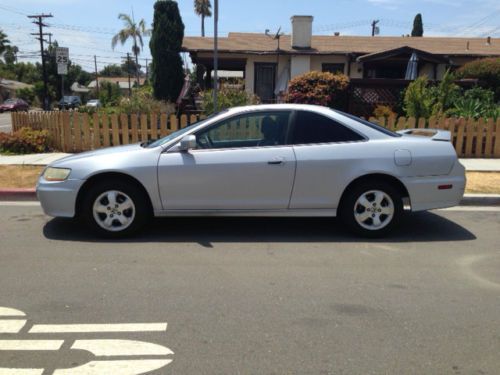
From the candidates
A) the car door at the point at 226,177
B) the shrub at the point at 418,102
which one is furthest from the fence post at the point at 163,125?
the shrub at the point at 418,102

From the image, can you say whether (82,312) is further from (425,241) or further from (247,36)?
(247,36)

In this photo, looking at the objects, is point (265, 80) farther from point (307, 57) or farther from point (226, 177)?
point (226, 177)

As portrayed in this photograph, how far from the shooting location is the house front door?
21.1 m

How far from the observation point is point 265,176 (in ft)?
18.6

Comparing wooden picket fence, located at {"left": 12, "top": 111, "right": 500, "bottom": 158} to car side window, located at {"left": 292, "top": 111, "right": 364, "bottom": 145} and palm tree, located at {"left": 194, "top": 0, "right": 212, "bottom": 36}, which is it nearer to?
car side window, located at {"left": 292, "top": 111, "right": 364, "bottom": 145}

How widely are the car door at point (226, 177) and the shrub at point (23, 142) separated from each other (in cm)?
750

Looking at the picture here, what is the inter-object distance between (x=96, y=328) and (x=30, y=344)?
44 cm

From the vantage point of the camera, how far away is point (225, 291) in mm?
4340

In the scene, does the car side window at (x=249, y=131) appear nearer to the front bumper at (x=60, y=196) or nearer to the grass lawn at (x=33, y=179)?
the front bumper at (x=60, y=196)

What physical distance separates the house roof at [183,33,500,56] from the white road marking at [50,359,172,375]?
17.7 metres

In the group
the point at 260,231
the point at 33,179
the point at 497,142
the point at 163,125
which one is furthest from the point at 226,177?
the point at 497,142

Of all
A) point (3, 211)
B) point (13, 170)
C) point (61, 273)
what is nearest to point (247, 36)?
point (13, 170)

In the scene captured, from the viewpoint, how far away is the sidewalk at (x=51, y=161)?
10133mm

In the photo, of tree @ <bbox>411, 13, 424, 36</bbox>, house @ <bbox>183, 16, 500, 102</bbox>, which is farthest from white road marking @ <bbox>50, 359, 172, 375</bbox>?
tree @ <bbox>411, 13, 424, 36</bbox>
